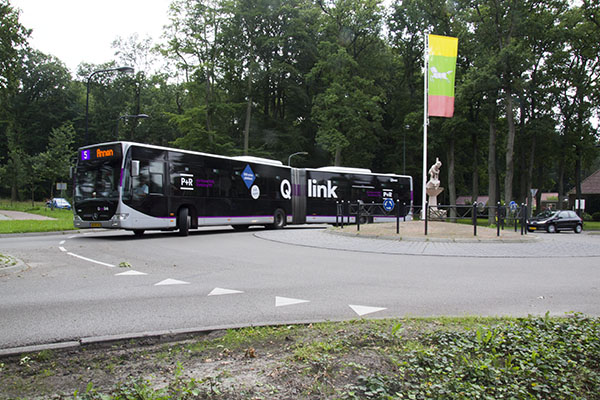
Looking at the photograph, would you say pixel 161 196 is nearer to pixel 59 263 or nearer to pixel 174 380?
pixel 59 263

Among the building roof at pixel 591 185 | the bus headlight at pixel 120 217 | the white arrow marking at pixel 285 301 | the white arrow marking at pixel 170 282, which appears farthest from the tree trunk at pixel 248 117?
the building roof at pixel 591 185

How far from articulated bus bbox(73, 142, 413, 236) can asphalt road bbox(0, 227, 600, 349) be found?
3464 mm

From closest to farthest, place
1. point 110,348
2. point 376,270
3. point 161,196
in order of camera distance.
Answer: point 110,348, point 376,270, point 161,196

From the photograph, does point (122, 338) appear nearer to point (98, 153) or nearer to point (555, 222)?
point (98, 153)

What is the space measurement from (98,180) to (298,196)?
38.5 feet

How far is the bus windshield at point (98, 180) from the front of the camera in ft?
51.8

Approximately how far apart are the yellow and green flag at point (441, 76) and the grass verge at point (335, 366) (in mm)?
19489

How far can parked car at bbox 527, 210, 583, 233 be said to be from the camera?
1191 inches

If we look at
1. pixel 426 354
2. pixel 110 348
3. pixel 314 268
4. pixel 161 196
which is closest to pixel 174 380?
pixel 110 348

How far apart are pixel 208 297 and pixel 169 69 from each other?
41835mm

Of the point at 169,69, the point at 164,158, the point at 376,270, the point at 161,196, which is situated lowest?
the point at 376,270

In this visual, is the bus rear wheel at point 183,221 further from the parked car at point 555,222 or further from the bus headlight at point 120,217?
the parked car at point 555,222

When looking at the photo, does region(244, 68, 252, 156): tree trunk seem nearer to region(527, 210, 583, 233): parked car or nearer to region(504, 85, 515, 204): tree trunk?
region(504, 85, 515, 204): tree trunk

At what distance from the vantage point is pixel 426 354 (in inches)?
145
